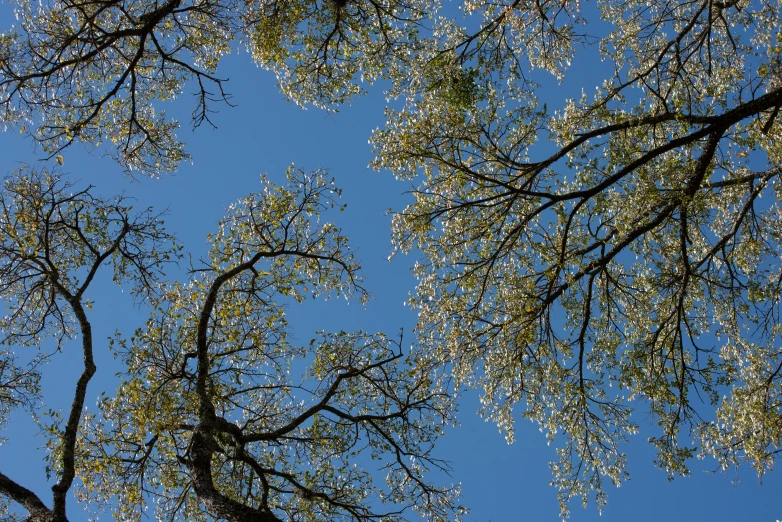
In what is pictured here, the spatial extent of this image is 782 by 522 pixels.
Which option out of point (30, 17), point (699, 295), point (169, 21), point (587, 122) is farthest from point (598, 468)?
point (30, 17)

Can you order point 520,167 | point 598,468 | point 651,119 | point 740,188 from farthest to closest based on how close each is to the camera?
1. point 740,188
2. point 598,468
3. point 520,167
4. point 651,119

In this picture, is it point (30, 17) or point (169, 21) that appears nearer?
point (30, 17)

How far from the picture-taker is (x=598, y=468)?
1347 cm

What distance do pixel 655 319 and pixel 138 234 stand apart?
42.7 feet

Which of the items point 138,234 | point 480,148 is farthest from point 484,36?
point 138,234

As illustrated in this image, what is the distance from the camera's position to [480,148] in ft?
41.9

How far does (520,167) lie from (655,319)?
5.90m

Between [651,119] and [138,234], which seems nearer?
[651,119]

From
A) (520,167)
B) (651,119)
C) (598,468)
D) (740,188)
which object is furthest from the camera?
(740,188)

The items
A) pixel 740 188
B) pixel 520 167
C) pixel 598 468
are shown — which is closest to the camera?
pixel 520 167

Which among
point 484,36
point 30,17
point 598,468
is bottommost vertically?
point 598,468

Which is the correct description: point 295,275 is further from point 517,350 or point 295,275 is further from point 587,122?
point 587,122

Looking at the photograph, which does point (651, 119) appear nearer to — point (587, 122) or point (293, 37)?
point (587, 122)

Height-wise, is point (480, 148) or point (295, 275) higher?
point (480, 148)
